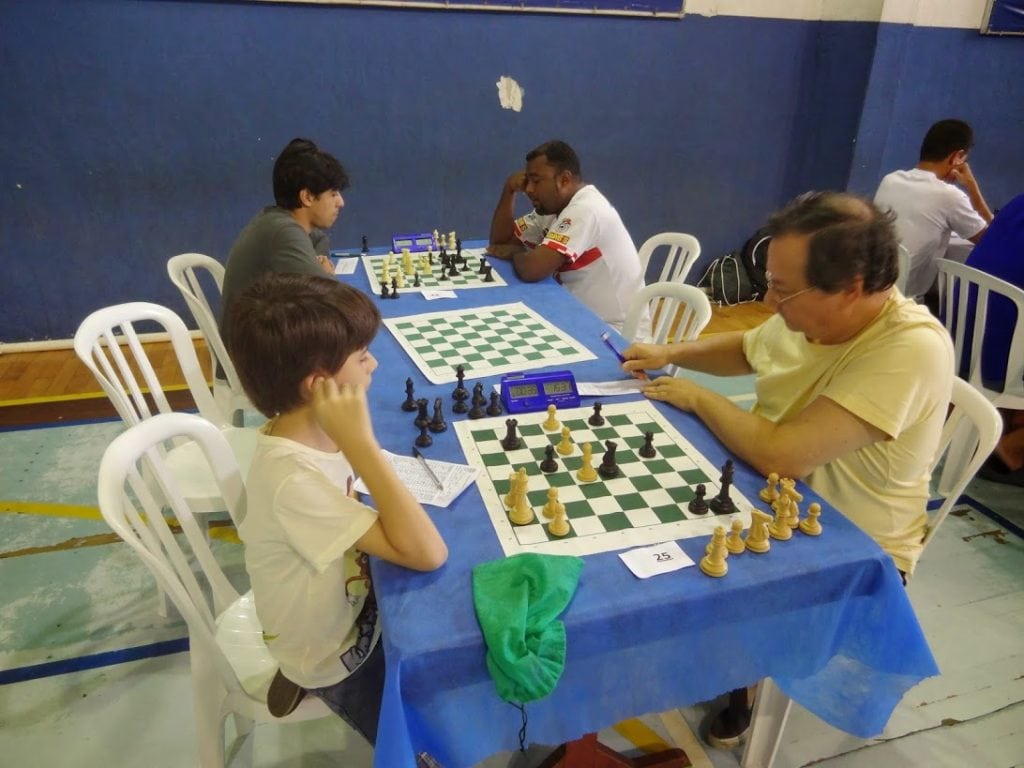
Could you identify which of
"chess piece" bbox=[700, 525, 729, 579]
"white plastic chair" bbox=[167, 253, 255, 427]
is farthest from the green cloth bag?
"white plastic chair" bbox=[167, 253, 255, 427]

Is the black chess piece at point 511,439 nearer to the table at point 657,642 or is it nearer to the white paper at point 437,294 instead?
the table at point 657,642

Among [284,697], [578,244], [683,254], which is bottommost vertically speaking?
[284,697]

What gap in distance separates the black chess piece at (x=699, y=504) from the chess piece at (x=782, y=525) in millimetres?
135

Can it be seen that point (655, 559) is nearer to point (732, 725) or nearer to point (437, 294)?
point (732, 725)

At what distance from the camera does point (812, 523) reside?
1350 mm

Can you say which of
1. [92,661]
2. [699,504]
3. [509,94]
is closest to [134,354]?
[92,661]

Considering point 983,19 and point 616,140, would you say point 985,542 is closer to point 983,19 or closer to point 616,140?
point 616,140

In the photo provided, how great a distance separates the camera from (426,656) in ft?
3.53

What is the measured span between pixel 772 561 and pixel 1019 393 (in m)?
2.24

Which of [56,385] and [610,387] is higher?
[610,387]

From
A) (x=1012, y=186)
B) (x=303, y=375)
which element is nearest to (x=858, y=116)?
(x=1012, y=186)

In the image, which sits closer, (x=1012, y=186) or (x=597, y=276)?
(x=597, y=276)

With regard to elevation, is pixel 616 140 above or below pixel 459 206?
above

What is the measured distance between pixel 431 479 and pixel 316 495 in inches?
14.2
